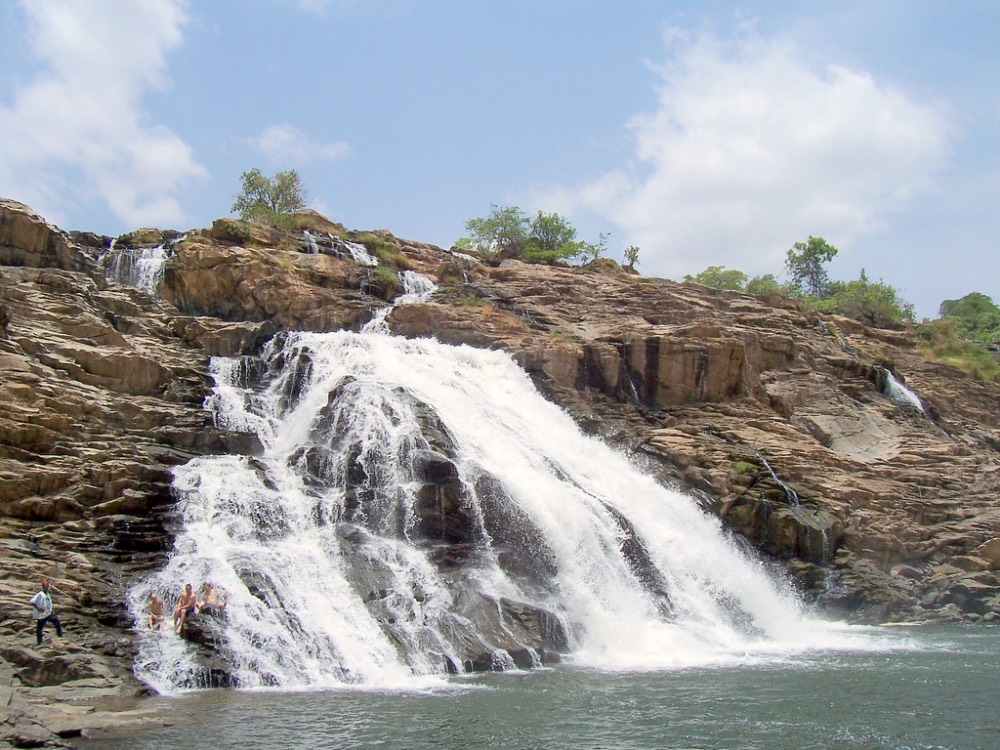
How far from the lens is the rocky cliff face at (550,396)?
773 inches

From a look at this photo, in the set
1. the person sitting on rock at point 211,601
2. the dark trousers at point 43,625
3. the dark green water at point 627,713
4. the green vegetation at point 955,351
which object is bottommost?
the dark green water at point 627,713

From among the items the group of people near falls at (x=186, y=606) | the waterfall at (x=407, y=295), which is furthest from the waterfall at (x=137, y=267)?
the group of people near falls at (x=186, y=606)

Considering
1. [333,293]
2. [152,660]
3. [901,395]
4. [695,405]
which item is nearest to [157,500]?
[152,660]

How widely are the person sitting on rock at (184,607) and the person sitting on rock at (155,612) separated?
285 millimetres

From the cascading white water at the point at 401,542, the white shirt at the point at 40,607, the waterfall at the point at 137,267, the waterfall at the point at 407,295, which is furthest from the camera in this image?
the waterfall at the point at 407,295

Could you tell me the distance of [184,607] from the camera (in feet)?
55.4

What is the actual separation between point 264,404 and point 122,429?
16.4 ft

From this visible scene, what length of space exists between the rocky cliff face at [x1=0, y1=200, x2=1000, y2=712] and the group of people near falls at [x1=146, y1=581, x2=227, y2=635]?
1.76ft

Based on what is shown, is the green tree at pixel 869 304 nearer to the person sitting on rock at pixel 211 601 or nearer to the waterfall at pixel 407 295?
the waterfall at pixel 407 295

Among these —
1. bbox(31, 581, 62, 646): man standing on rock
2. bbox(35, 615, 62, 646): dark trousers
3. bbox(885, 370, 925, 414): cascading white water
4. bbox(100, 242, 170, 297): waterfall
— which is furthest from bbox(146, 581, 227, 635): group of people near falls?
bbox(885, 370, 925, 414): cascading white water

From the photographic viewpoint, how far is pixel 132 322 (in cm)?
2845

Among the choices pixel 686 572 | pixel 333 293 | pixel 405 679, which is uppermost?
pixel 333 293

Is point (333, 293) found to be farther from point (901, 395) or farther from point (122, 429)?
point (901, 395)

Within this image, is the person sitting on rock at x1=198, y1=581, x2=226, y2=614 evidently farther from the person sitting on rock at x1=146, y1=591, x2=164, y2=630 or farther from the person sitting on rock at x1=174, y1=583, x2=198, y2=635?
the person sitting on rock at x1=146, y1=591, x2=164, y2=630
